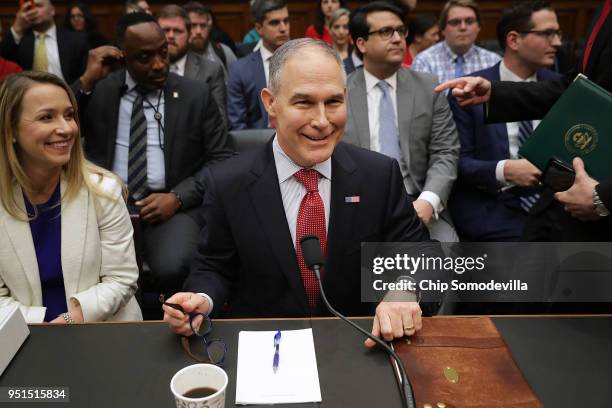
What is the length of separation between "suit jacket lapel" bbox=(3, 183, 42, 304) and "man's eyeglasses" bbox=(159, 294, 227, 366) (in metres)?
0.80

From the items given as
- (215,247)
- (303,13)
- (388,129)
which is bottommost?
(215,247)

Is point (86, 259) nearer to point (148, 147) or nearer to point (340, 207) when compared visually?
point (340, 207)

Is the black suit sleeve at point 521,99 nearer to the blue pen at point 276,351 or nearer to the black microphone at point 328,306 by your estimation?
the black microphone at point 328,306

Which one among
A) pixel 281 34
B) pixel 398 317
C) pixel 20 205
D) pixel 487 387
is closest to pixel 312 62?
pixel 398 317

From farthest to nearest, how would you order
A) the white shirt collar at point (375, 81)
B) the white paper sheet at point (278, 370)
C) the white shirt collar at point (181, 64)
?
1. the white shirt collar at point (181, 64)
2. the white shirt collar at point (375, 81)
3. the white paper sheet at point (278, 370)

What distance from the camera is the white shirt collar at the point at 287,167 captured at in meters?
1.64

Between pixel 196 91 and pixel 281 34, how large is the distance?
142cm

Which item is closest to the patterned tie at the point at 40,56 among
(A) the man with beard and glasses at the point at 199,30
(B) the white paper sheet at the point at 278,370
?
(A) the man with beard and glasses at the point at 199,30

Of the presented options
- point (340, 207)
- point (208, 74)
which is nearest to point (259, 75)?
point (208, 74)

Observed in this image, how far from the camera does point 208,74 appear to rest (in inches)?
157

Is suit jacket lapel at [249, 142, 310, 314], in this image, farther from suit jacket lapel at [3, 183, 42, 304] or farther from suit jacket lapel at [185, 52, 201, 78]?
suit jacket lapel at [185, 52, 201, 78]

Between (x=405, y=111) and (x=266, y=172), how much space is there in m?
1.45

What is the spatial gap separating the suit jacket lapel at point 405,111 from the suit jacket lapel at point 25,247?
184 cm

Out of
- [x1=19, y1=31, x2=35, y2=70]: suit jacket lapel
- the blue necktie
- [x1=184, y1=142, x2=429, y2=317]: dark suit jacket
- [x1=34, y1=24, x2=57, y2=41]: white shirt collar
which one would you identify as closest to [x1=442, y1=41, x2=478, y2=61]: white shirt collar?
the blue necktie
